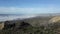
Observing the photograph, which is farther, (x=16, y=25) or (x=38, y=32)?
(x=16, y=25)

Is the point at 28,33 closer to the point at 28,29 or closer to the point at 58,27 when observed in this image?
the point at 28,29

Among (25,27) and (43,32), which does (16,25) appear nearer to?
(25,27)

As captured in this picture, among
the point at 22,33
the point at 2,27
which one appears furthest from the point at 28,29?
the point at 2,27

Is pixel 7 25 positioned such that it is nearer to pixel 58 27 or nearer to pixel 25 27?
pixel 25 27

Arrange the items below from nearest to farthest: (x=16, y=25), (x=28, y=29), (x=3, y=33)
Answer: (x=3, y=33) → (x=28, y=29) → (x=16, y=25)

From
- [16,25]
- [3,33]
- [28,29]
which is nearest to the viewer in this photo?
[3,33]

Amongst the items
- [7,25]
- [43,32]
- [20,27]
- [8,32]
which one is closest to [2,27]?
[7,25]

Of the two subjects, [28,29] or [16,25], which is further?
[16,25]

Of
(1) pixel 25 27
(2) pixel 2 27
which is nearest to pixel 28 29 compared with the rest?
(1) pixel 25 27
